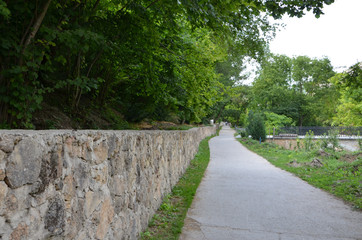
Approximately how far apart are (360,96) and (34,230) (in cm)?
3339

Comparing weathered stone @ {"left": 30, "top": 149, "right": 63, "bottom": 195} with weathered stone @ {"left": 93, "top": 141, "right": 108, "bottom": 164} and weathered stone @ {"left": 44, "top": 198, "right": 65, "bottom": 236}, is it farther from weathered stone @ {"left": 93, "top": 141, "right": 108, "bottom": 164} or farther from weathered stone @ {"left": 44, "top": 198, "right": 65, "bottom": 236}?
weathered stone @ {"left": 93, "top": 141, "right": 108, "bottom": 164}

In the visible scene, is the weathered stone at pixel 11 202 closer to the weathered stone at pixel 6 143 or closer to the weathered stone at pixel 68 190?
the weathered stone at pixel 6 143

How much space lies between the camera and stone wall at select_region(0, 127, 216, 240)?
172 centimetres

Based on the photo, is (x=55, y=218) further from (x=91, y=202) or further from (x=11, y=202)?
(x=91, y=202)

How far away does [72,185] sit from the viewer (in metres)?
2.44

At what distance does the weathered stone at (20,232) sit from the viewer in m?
1.71

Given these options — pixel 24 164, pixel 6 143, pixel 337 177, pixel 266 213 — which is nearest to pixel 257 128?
pixel 337 177

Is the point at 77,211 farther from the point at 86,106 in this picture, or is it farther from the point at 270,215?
the point at 86,106

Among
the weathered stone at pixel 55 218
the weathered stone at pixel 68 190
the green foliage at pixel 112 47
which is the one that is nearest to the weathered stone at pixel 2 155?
the weathered stone at pixel 55 218

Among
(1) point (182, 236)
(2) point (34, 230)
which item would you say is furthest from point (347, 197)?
(2) point (34, 230)

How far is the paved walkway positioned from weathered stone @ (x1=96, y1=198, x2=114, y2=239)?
160 centimetres

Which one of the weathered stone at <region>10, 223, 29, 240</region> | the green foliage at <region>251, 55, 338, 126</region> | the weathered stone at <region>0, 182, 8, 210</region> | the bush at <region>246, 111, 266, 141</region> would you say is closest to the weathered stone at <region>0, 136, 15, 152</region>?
the weathered stone at <region>0, 182, 8, 210</region>

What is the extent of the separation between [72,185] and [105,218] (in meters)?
0.90

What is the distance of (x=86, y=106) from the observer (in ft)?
25.8
